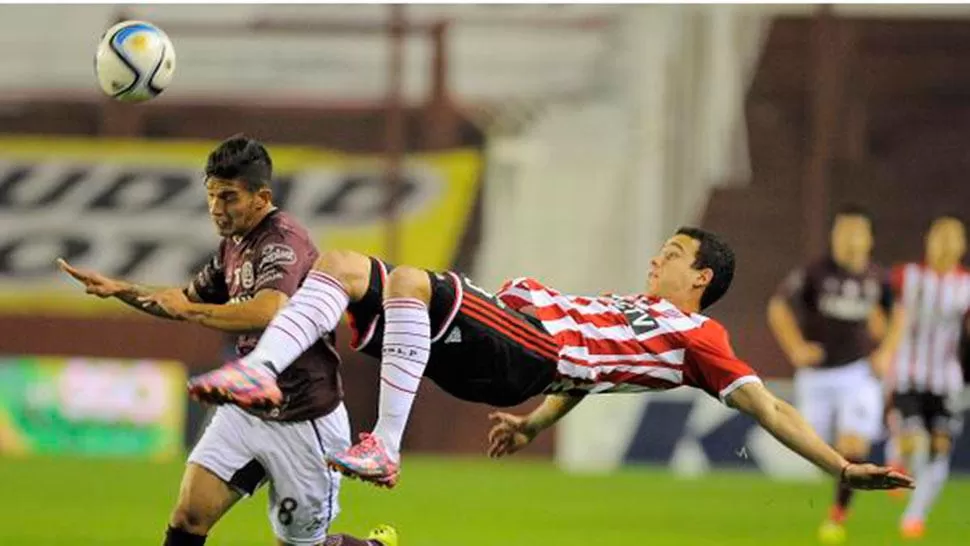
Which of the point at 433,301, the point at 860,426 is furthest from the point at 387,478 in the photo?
the point at 860,426

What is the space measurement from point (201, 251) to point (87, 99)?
7.52 ft

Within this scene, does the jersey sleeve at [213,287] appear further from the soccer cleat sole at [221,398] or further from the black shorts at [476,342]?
the soccer cleat sole at [221,398]

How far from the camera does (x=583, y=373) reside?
8.30m

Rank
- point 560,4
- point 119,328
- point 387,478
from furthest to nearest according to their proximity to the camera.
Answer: point 560,4 → point 119,328 → point 387,478

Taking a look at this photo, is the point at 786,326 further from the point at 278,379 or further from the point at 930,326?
the point at 278,379

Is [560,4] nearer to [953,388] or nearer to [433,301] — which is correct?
[953,388]

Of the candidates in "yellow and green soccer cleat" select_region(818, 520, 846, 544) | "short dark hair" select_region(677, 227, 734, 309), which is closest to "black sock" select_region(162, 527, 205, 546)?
"short dark hair" select_region(677, 227, 734, 309)

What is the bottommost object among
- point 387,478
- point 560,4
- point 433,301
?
point 387,478

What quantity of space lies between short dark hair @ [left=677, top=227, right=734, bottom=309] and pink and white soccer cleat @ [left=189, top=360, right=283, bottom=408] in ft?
6.63

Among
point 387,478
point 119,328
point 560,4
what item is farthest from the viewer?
point 560,4

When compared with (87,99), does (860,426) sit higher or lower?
lower

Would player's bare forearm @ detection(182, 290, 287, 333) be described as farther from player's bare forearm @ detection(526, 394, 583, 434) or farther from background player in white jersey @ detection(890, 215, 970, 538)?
background player in white jersey @ detection(890, 215, 970, 538)

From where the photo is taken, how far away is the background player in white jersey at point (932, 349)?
15.8m

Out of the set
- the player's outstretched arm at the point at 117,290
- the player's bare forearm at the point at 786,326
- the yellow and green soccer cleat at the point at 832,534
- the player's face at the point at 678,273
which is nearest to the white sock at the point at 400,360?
the player's outstretched arm at the point at 117,290
